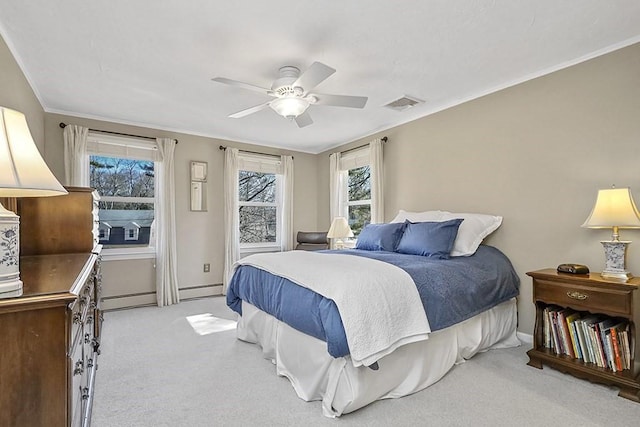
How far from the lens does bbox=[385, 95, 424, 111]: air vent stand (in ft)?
11.4

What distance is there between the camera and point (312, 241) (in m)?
5.24

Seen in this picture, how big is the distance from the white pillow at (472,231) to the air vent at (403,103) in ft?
4.44

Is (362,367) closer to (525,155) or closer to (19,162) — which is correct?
(19,162)

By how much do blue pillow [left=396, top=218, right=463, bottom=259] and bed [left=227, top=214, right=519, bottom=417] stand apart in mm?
40

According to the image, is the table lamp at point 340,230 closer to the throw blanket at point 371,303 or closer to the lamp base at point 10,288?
the throw blanket at point 371,303

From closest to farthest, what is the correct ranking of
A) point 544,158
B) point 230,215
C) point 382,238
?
point 544,158, point 382,238, point 230,215

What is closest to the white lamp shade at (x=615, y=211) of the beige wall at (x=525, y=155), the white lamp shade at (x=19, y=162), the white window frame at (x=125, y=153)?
the beige wall at (x=525, y=155)

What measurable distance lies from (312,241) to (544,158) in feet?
10.9

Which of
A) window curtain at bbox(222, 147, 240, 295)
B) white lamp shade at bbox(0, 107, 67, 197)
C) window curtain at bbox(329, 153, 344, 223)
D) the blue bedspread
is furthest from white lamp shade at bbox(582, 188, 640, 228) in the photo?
window curtain at bbox(222, 147, 240, 295)

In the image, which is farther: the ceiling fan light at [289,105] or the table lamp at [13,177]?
the ceiling fan light at [289,105]

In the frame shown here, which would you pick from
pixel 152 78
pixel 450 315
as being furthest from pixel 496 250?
pixel 152 78

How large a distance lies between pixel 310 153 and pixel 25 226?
430 cm

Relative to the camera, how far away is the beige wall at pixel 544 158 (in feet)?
8.03

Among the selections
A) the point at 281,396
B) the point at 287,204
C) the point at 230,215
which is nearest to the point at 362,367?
the point at 281,396
